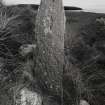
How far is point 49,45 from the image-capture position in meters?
2.68

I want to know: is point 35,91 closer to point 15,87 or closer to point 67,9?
point 15,87

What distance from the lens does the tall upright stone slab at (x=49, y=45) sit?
264 centimetres

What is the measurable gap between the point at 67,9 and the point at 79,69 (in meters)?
1.12

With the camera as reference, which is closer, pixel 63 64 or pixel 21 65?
pixel 63 64

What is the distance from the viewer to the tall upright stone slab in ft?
8.65

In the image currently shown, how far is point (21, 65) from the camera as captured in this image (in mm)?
3160

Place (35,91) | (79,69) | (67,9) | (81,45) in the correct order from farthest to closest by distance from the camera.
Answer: (81,45)
(67,9)
(79,69)
(35,91)

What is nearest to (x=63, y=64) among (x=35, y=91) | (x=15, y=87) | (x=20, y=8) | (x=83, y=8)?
(x=35, y=91)

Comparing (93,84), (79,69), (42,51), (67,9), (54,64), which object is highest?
(67,9)

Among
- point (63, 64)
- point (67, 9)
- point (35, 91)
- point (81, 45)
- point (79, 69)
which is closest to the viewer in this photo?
point (35, 91)

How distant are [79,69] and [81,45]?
0.65m

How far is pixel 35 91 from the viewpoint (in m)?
2.64

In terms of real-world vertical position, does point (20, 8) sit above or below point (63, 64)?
above

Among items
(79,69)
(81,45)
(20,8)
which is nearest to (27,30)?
(20,8)
